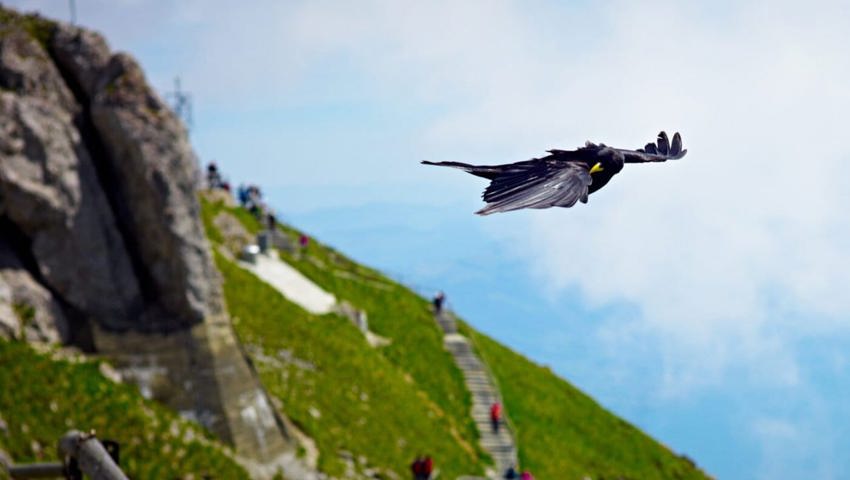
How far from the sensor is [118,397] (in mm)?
34812

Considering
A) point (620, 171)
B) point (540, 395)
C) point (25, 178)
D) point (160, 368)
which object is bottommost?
point (620, 171)

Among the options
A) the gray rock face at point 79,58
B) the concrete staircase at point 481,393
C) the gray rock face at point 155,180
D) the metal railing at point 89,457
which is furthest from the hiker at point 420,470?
the metal railing at point 89,457

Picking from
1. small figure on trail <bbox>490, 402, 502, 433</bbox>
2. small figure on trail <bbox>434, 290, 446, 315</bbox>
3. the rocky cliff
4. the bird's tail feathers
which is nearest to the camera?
the bird's tail feathers

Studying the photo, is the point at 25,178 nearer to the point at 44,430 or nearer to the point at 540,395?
the point at 44,430

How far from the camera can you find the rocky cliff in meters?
34.2

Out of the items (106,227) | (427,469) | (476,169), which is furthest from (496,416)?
(476,169)

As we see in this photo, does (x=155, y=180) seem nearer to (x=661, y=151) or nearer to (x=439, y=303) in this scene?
(x=661, y=151)

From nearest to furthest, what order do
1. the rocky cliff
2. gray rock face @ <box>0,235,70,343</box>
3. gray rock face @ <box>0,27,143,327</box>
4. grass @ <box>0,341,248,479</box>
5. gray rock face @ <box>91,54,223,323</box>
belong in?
grass @ <box>0,341,248,479</box>
gray rock face @ <box>0,235,70,343</box>
gray rock face @ <box>0,27,143,327</box>
the rocky cliff
gray rock face @ <box>91,54,223,323</box>

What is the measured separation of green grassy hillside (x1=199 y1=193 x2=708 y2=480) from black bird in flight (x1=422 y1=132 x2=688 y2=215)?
36.3 metres

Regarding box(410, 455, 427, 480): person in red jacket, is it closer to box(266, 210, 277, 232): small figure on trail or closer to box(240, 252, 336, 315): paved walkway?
box(240, 252, 336, 315): paved walkway

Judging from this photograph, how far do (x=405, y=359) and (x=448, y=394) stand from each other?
10.2ft

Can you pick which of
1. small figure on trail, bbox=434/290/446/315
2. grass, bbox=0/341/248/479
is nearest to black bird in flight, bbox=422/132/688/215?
grass, bbox=0/341/248/479

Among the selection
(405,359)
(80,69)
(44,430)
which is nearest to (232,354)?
(44,430)

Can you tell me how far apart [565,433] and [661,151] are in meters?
58.2
